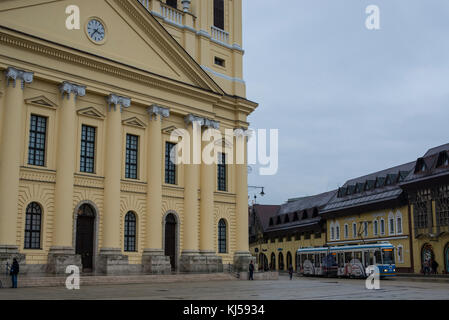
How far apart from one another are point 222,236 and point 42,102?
16.9 m

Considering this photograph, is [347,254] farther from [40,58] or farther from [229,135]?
[40,58]

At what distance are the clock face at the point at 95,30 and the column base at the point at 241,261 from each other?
18.5 m

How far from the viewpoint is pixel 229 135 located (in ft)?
141

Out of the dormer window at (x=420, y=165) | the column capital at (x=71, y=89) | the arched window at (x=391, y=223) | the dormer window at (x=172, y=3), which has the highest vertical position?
the dormer window at (x=172, y=3)

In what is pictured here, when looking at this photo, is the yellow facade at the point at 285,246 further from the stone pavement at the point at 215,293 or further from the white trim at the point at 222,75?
the stone pavement at the point at 215,293

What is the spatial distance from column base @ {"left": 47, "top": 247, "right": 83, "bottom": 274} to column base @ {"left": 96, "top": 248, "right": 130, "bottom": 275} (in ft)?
6.20

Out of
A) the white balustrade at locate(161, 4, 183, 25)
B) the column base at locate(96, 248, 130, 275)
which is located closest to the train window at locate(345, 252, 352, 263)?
the column base at locate(96, 248, 130, 275)

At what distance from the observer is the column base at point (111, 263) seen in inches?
1288

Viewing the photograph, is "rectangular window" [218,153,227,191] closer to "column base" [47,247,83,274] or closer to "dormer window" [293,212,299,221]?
"column base" [47,247,83,274]

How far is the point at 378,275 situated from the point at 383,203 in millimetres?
20462

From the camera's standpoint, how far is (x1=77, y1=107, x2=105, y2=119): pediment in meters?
33.9

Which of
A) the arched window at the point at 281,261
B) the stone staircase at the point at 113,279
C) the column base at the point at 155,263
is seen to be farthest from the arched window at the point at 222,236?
the arched window at the point at 281,261
